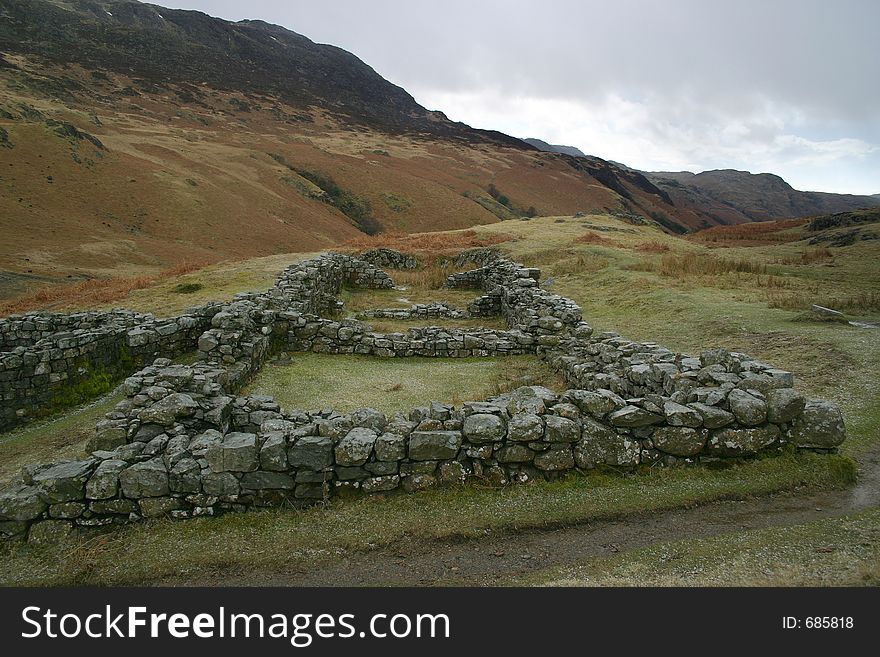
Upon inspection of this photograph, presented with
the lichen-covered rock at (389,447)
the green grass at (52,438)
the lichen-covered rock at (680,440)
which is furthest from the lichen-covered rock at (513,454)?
the green grass at (52,438)

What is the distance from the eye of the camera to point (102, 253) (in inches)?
1252

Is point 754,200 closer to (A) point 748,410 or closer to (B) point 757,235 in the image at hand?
(B) point 757,235

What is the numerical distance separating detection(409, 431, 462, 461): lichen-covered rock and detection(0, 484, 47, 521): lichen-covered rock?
3.90 m

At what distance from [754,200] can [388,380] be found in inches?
7226

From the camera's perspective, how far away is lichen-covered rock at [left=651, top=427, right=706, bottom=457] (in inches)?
240

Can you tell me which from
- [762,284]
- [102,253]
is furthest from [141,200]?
[762,284]

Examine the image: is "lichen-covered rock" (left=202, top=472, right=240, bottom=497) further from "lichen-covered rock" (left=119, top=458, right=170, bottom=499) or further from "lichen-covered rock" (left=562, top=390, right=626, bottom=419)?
"lichen-covered rock" (left=562, top=390, right=626, bottom=419)

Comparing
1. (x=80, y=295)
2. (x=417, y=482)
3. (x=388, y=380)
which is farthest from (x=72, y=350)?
(x=80, y=295)

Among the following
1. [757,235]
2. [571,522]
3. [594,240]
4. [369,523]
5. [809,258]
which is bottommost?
[369,523]

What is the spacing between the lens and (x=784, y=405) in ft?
20.1

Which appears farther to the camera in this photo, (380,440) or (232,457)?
(380,440)

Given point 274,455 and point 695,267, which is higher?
point 695,267
